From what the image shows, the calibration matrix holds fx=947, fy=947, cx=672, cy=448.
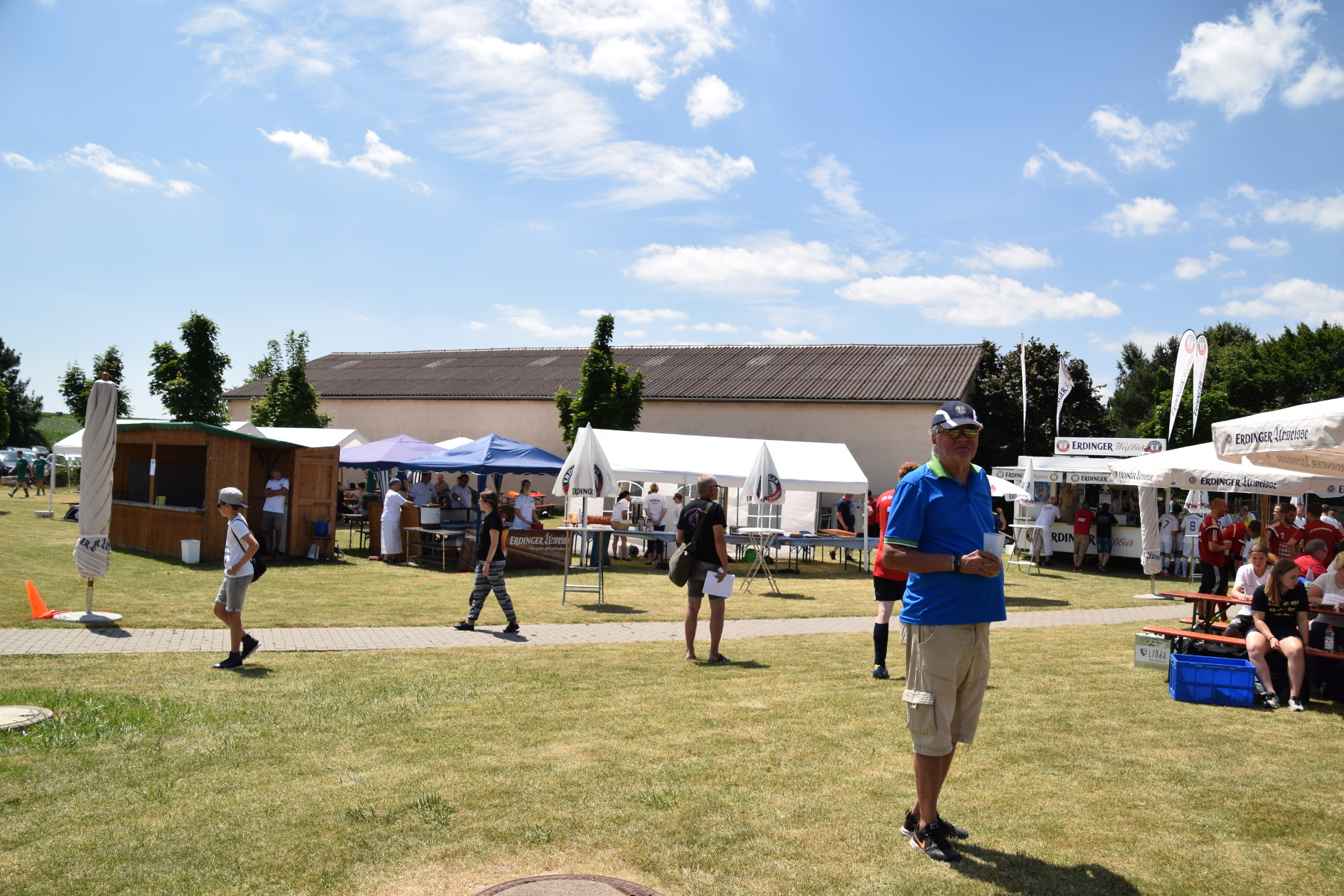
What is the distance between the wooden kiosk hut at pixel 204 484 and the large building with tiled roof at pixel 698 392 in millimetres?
22030

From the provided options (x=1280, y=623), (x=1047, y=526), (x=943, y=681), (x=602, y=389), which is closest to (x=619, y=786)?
(x=943, y=681)

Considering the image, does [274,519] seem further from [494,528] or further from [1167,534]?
[1167,534]

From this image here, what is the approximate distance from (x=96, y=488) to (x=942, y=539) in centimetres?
992

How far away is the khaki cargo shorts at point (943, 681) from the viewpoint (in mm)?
4285

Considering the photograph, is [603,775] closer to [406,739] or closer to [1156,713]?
[406,739]

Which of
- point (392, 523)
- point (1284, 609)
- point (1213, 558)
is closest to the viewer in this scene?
point (1284, 609)

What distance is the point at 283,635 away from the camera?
10.3 meters

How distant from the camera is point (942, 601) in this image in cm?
429

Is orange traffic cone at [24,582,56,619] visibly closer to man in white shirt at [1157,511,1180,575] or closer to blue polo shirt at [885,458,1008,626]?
blue polo shirt at [885,458,1008,626]

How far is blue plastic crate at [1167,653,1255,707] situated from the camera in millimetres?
7918

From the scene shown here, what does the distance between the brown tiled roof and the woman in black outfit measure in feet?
90.1

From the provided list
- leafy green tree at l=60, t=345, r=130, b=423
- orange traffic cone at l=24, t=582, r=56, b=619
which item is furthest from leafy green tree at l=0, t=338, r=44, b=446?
orange traffic cone at l=24, t=582, r=56, b=619

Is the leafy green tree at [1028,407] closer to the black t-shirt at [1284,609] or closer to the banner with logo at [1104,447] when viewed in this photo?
the banner with logo at [1104,447]

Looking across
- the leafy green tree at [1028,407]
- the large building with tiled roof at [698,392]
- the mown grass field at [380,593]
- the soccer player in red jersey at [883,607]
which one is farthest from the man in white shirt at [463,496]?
the leafy green tree at [1028,407]
